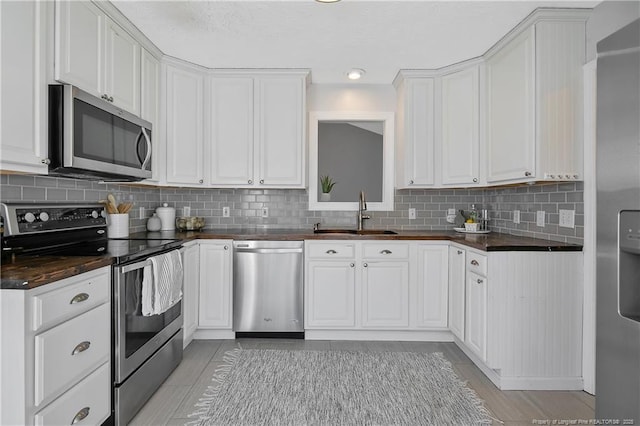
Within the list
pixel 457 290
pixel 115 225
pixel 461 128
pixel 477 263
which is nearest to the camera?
pixel 477 263

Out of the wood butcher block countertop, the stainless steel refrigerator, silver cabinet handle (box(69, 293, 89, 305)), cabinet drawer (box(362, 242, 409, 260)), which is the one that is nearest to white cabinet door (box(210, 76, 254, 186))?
the wood butcher block countertop

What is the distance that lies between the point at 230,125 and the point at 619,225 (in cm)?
296

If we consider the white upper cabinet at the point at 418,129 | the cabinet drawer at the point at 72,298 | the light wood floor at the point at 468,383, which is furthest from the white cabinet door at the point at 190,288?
the white upper cabinet at the point at 418,129

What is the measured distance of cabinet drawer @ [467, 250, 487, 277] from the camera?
2547 mm

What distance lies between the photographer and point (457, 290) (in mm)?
3043

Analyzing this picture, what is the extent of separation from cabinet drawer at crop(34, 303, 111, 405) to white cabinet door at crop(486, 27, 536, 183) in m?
2.71

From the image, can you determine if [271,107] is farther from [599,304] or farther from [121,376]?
[599,304]

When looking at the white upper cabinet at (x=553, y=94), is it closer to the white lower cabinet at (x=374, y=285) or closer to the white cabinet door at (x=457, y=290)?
the white cabinet door at (x=457, y=290)

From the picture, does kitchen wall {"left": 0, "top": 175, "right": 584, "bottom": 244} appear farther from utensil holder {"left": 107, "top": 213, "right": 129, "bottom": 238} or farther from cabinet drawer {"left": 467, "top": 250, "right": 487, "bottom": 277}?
cabinet drawer {"left": 467, "top": 250, "right": 487, "bottom": 277}

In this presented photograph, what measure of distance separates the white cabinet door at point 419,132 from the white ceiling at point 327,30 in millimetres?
201

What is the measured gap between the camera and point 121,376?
6.46 ft

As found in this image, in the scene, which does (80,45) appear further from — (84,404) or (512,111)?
(512,111)

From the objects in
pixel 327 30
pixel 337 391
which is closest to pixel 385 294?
pixel 337 391

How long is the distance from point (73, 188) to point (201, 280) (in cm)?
121
